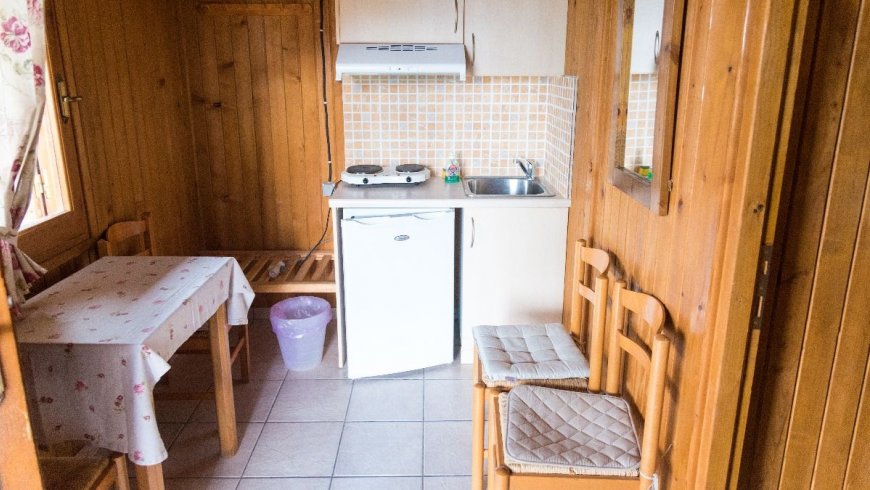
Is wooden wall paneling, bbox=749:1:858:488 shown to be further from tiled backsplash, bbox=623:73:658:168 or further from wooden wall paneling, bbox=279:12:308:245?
wooden wall paneling, bbox=279:12:308:245

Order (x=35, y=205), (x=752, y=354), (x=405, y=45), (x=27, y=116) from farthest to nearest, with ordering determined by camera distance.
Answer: (x=405, y=45) → (x=35, y=205) → (x=27, y=116) → (x=752, y=354)

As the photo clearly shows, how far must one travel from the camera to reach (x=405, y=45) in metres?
2.85

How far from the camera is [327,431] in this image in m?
2.50

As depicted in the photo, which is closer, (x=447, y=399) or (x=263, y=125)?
(x=447, y=399)

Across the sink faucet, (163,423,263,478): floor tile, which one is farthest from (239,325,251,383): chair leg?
the sink faucet

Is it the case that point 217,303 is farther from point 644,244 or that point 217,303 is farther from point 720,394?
point 720,394

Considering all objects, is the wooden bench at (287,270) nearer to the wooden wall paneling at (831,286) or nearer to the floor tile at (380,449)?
the floor tile at (380,449)

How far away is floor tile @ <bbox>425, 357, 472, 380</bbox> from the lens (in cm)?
294

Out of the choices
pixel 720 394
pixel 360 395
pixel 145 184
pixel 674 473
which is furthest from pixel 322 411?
pixel 720 394

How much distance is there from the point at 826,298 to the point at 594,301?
2.53ft

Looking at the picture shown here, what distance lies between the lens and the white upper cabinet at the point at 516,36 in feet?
9.29

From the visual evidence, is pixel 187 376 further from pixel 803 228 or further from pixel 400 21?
pixel 803 228

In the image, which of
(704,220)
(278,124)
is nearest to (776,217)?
(704,220)

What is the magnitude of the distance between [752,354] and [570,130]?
63.7 inches
